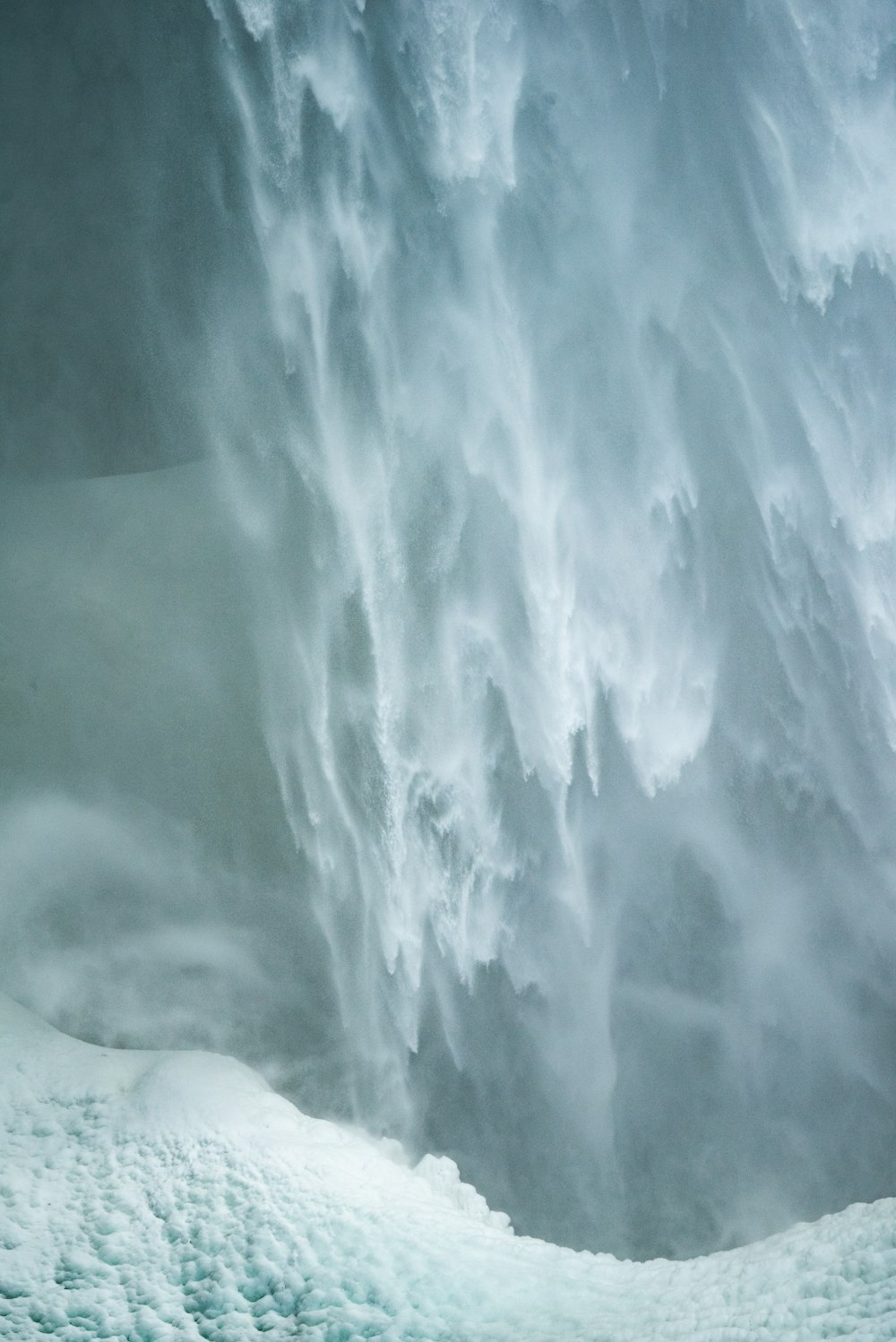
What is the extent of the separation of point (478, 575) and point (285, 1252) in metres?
3.78

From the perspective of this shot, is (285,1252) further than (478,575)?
No

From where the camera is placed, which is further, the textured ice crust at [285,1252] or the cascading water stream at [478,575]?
the cascading water stream at [478,575]

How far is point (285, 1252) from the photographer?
4117 mm

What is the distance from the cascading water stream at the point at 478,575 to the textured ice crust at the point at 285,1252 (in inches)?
47.5

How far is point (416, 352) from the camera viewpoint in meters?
6.04

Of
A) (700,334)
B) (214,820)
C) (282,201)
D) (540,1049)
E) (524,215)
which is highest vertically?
(282,201)

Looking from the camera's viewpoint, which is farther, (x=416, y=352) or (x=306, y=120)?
(x=416, y=352)

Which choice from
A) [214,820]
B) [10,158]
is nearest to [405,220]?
[10,158]

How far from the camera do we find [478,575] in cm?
643

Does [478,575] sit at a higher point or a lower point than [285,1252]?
higher

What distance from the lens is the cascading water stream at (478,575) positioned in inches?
224

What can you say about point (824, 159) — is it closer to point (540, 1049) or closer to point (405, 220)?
point (405, 220)

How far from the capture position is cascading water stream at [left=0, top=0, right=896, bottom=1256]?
5.70m

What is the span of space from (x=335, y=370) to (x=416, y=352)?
1.60 feet
